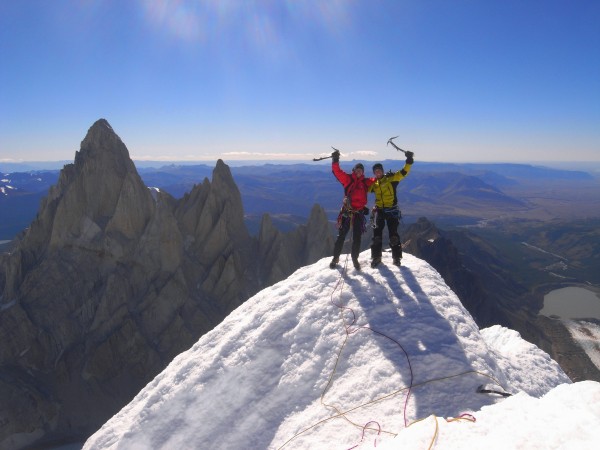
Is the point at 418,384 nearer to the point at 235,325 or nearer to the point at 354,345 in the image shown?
the point at 354,345

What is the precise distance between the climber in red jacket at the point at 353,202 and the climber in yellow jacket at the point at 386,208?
0.34m

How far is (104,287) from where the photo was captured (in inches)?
1848

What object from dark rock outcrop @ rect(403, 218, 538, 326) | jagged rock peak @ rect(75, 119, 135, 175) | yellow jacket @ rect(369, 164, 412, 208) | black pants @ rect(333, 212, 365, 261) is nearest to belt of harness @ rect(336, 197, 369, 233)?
black pants @ rect(333, 212, 365, 261)

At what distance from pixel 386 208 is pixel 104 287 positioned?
152 ft

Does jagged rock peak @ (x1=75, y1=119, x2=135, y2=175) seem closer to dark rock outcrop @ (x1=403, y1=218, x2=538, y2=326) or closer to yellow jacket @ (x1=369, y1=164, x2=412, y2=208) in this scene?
yellow jacket @ (x1=369, y1=164, x2=412, y2=208)

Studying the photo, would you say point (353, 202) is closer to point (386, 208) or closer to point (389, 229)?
point (386, 208)

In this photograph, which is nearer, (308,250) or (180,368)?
(180,368)

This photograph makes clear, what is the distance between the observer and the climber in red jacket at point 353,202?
35.7ft

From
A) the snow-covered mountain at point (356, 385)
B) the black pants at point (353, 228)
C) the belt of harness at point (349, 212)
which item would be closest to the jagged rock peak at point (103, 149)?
the black pants at point (353, 228)

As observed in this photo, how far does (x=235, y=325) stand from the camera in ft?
31.1

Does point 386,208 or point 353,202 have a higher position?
point 353,202

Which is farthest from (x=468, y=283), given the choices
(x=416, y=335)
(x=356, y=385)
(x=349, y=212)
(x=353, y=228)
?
(x=356, y=385)

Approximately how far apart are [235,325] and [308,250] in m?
49.8

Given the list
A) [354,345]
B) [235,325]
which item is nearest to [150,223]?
[235,325]
